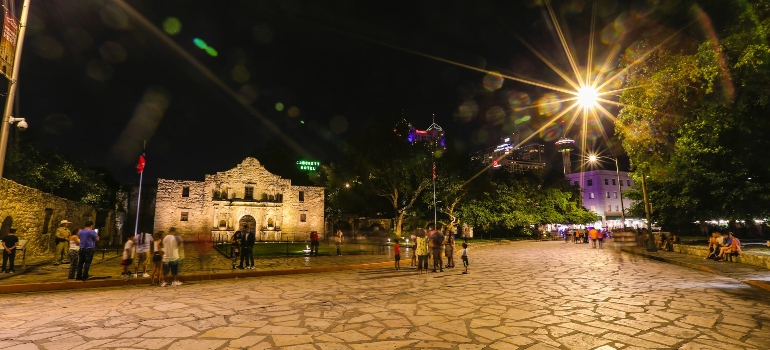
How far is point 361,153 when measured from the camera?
38562 millimetres

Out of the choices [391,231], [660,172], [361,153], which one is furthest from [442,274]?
[391,231]

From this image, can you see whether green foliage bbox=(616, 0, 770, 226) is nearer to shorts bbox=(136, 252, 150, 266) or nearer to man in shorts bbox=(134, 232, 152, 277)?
man in shorts bbox=(134, 232, 152, 277)

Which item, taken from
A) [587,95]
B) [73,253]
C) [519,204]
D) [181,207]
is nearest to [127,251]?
[73,253]

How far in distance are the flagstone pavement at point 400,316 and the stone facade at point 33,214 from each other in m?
9.40

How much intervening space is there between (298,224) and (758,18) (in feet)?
129

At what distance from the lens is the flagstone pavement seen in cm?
502

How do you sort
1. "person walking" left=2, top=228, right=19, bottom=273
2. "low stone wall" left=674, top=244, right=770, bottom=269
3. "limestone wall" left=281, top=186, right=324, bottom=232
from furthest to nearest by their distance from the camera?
"limestone wall" left=281, top=186, right=324, bottom=232
"low stone wall" left=674, top=244, right=770, bottom=269
"person walking" left=2, top=228, right=19, bottom=273

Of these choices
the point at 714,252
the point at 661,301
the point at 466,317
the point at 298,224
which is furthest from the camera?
the point at 298,224

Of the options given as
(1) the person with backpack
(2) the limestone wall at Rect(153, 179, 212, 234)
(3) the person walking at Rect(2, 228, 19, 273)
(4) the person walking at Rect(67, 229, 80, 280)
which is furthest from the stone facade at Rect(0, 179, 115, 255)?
(2) the limestone wall at Rect(153, 179, 212, 234)

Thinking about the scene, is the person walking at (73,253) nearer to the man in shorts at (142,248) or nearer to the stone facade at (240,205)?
the man in shorts at (142,248)

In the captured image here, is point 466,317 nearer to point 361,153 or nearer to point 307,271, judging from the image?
point 307,271

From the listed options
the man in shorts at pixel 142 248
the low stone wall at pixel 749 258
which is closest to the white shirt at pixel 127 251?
the man in shorts at pixel 142 248

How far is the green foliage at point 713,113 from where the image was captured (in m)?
10.6

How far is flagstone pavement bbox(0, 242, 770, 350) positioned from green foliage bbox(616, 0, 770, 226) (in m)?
5.97
